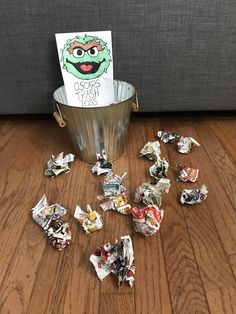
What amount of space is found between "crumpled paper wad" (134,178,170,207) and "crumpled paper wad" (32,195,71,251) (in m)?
0.17

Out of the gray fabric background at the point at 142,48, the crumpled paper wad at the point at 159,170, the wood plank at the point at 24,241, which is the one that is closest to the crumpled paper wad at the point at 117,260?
the wood plank at the point at 24,241

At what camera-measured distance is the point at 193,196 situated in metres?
0.64

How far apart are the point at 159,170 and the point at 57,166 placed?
10.6 inches

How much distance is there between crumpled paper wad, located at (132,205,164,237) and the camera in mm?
554

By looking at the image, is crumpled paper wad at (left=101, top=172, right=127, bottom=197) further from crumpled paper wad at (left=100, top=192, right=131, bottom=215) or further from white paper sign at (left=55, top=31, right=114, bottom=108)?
white paper sign at (left=55, top=31, right=114, bottom=108)

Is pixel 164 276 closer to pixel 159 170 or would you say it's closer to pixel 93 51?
pixel 159 170

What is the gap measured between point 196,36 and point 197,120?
291mm

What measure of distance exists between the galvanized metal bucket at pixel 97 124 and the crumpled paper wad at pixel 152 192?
0.54 ft

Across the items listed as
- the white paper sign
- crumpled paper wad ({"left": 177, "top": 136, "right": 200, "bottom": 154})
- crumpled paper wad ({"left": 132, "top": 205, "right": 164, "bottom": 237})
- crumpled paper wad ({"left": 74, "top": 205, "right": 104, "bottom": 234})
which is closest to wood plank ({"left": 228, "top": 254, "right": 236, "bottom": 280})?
crumpled paper wad ({"left": 132, "top": 205, "right": 164, "bottom": 237})

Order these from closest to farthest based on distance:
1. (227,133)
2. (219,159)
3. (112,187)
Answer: (112,187), (219,159), (227,133)

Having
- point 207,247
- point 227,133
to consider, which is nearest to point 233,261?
point 207,247

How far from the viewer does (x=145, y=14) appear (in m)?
0.77

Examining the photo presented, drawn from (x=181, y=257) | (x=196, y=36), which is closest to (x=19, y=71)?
(x=196, y=36)

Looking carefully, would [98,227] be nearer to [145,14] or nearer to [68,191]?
[68,191]
